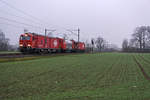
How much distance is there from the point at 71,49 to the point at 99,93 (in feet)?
136

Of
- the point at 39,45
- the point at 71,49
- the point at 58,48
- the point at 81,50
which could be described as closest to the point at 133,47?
the point at 81,50

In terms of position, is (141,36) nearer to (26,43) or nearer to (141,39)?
(141,39)

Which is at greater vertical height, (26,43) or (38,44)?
(26,43)

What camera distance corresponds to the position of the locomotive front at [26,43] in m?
26.3

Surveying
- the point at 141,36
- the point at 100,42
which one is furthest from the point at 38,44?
the point at 100,42

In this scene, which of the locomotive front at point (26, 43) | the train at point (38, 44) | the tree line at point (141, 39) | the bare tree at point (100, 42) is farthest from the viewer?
the bare tree at point (100, 42)

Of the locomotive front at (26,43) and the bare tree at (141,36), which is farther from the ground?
the bare tree at (141,36)

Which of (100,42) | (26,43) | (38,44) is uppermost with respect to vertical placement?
(100,42)

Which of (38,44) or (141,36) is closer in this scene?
(38,44)

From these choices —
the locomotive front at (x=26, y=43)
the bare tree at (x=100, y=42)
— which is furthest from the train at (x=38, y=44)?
the bare tree at (x=100, y=42)

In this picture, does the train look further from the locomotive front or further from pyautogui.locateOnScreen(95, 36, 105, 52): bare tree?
pyautogui.locateOnScreen(95, 36, 105, 52): bare tree

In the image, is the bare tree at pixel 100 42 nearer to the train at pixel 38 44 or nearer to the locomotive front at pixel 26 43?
the train at pixel 38 44

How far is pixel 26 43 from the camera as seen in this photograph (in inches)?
1041

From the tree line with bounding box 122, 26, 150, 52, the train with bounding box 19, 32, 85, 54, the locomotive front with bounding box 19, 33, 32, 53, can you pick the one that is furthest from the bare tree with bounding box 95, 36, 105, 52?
the locomotive front with bounding box 19, 33, 32, 53
